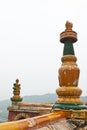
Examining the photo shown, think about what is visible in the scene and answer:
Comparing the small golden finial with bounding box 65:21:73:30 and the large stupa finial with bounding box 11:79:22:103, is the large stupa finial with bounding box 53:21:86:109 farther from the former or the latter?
the large stupa finial with bounding box 11:79:22:103

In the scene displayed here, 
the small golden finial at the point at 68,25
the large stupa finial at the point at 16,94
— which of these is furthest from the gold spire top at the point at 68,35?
the large stupa finial at the point at 16,94

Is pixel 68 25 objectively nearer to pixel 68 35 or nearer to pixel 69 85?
pixel 68 35

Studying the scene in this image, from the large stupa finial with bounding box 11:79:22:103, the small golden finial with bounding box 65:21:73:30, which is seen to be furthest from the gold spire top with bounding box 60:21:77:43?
the large stupa finial with bounding box 11:79:22:103

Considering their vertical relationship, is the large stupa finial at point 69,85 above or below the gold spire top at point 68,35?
below

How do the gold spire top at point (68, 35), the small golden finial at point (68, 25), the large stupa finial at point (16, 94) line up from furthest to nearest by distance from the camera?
the large stupa finial at point (16, 94)
the small golden finial at point (68, 25)
the gold spire top at point (68, 35)

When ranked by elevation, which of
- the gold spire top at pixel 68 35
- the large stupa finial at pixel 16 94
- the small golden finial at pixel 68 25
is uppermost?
the small golden finial at pixel 68 25

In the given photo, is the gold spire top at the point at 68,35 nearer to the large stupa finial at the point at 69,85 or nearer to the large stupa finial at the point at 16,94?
the large stupa finial at the point at 69,85

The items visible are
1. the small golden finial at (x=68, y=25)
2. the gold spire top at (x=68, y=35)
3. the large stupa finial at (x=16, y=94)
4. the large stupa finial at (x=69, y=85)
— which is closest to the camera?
the large stupa finial at (x=69, y=85)

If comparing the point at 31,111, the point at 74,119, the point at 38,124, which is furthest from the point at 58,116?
the point at 31,111

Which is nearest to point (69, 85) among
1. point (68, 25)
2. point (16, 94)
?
point (68, 25)

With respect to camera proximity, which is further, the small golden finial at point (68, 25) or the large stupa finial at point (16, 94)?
the large stupa finial at point (16, 94)

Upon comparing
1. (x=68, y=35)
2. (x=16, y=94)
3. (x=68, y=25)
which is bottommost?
(x=16, y=94)

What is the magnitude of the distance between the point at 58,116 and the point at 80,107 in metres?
0.63

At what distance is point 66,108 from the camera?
3473 millimetres
